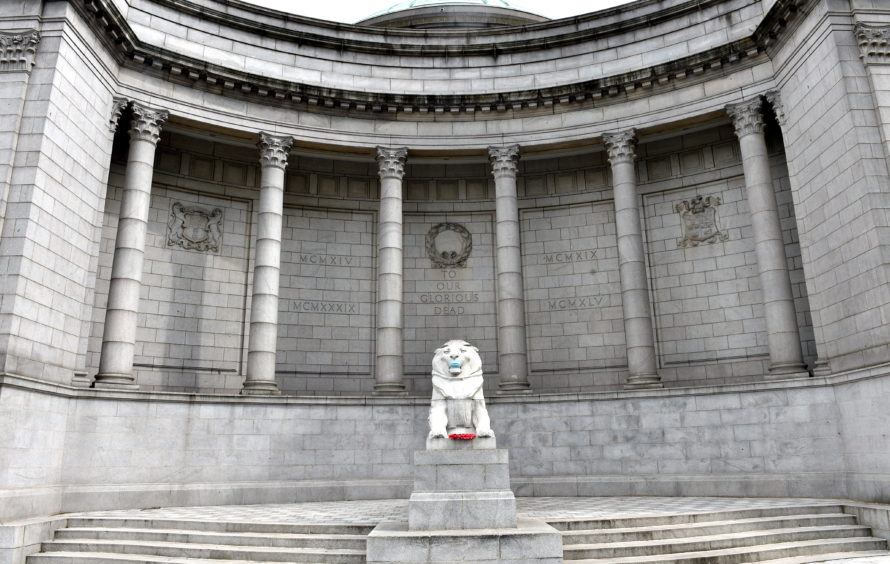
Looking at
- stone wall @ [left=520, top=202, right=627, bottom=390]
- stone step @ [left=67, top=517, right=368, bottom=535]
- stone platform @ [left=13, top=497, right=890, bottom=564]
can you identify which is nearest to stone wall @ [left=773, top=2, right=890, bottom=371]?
stone platform @ [left=13, top=497, right=890, bottom=564]

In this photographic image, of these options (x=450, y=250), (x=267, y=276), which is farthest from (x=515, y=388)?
(x=267, y=276)

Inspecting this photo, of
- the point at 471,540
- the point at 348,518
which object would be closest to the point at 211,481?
the point at 348,518

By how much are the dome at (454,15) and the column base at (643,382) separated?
20837 mm

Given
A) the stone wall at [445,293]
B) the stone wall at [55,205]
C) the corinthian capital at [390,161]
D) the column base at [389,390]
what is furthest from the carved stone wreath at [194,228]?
the column base at [389,390]

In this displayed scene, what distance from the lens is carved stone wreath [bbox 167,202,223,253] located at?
26750 millimetres

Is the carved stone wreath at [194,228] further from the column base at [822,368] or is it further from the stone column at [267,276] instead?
the column base at [822,368]

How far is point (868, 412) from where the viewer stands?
1842 centimetres

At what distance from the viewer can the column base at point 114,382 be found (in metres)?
20.9

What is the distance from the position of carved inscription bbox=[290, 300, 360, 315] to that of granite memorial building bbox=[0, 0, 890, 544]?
15cm

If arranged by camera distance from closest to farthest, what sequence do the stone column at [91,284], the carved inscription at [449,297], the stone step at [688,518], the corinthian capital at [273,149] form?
1. the stone step at [688,518]
2. the stone column at [91,284]
3. the corinthian capital at [273,149]
4. the carved inscription at [449,297]

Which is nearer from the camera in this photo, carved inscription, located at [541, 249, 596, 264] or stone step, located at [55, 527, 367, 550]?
stone step, located at [55, 527, 367, 550]

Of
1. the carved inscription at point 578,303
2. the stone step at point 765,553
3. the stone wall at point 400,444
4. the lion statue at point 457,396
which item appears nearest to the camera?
the stone step at point 765,553

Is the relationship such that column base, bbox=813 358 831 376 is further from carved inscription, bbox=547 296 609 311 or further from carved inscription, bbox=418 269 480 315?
carved inscription, bbox=418 269 480 315

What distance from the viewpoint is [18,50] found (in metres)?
19.9
